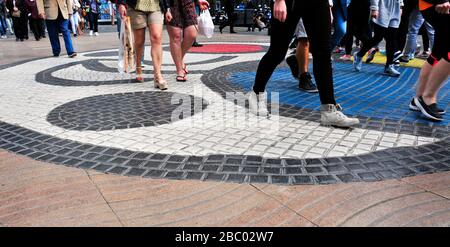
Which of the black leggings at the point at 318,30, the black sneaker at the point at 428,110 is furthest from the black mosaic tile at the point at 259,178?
the black sneaker at the point at 428,110

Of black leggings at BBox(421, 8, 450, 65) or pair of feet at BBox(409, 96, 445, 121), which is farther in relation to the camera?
pair of feet at BBox(409, 96, 445, 121)

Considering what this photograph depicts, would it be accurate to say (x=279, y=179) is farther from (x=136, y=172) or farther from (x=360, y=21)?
(x=360, y=21)

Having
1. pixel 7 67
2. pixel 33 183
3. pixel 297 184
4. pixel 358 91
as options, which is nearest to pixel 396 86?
pixel 358 91

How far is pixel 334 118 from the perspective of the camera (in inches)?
138

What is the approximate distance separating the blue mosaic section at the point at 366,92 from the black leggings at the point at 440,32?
655mm

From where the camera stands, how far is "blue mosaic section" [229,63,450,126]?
4078mm

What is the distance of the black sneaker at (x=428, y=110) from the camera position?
3.74 meters

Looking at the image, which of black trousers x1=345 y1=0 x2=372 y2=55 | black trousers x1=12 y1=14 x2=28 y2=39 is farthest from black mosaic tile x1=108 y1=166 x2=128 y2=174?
black trousers x1=12 y1=14 x2=28 y2=39

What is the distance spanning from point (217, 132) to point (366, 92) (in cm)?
255

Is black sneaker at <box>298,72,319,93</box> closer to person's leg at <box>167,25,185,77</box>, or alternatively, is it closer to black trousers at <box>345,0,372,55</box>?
person's leg at <box>167,25,185,77</box>

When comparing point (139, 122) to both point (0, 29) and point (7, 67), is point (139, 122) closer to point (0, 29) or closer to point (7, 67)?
point (7, 67)

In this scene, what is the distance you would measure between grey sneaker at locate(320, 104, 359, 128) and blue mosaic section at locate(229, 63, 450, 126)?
0.55m
